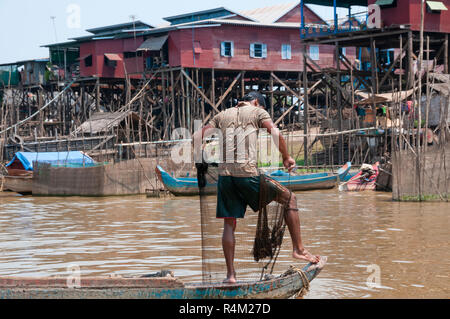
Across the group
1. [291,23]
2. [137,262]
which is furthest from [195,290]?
[291,23]

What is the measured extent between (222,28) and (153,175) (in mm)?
12790

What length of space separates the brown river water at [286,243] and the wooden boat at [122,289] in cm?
104

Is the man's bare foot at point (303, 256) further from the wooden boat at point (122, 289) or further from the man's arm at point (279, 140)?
the man's arm at point (279, 140)

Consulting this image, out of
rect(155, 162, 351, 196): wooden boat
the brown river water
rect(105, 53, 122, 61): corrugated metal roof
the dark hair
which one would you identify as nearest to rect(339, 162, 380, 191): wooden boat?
rect(155, 162, 351, 196): wooden boat

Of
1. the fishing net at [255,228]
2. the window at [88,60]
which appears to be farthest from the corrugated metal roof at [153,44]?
the fishing net at [255,228]

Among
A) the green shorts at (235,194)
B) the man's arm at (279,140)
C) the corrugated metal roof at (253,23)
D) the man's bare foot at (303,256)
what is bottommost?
the man's bare foot at (303,256)

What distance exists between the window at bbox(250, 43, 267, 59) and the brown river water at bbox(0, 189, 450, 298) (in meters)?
17.1

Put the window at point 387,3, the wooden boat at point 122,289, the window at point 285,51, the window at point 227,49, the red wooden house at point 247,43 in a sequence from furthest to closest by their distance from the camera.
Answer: the window at point 285,51 < the window at point 227,49 < the red wooden house at point 247,43 < the window at point 387,3 < the wooden boat at point 122,289

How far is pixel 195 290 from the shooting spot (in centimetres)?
565

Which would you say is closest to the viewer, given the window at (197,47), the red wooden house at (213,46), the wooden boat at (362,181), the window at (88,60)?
the wooden boat at (362,181)

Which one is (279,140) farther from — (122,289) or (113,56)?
(113,56)

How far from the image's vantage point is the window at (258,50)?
3281 cm

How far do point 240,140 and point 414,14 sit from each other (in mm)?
19047

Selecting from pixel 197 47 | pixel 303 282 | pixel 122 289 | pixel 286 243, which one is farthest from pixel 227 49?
pixel 122 289
